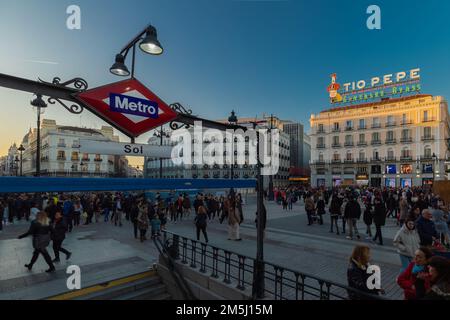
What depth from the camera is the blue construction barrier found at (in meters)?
3.44

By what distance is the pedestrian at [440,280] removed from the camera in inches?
121

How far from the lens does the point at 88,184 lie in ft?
13.8

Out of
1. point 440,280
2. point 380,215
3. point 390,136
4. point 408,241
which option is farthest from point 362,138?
point 440,280

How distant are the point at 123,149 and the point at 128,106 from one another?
759mm

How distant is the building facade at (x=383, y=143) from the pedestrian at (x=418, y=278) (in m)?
48.5

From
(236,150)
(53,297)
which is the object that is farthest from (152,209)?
(236,150)

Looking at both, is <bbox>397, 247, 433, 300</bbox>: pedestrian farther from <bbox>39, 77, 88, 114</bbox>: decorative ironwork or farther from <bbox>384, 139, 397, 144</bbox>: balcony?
<bbox>384, 139, 397, 144</bbox>: balcony

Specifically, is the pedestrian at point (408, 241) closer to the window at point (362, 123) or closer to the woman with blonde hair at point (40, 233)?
the woman with blonde hair at point (40, 233)

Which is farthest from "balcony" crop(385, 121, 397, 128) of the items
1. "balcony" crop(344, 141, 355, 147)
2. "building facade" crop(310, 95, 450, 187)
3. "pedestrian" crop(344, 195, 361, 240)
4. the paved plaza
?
"pedestrian" crop(344, 195, 361, 240)

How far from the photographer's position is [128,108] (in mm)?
4320

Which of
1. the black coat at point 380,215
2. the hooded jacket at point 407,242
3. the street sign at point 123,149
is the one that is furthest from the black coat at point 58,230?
the black coat at point 380,215

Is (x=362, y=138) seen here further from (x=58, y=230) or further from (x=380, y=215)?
(x=58, y=230)

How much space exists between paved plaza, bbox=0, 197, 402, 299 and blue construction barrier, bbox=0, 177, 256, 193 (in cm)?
338
